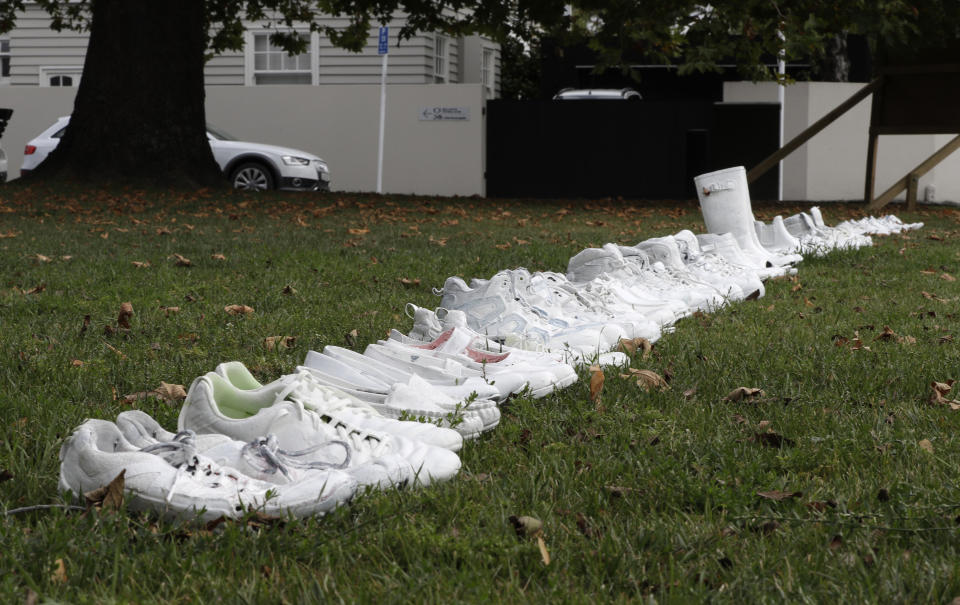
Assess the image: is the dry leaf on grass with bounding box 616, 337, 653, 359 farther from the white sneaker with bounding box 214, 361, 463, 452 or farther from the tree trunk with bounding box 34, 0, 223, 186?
the tree trunk with bounding box 34, 0, 223, 186

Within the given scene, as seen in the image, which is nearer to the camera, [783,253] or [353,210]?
[783,253]

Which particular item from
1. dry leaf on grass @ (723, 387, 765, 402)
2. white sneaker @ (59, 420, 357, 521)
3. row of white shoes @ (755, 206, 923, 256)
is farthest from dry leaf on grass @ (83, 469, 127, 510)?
row of white shoes @ (755, 206, 923, 256)

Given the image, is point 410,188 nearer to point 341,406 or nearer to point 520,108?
point 520,108

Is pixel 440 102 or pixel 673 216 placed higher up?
pixel 440 102

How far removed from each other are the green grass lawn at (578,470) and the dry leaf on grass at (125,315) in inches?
1.5

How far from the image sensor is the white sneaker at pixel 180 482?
7.14 ft

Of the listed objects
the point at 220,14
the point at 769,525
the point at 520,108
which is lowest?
the point at 769,525

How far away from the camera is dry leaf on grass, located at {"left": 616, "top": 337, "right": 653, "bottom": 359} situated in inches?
166

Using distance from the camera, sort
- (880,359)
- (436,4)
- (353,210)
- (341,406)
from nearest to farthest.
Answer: (341,406), (880,359), (353,210), (436,4)

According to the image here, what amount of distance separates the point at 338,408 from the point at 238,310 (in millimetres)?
2785

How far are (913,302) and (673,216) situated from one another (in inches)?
321

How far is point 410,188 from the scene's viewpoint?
23.2 meters

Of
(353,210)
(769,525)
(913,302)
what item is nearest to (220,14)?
(353,210)

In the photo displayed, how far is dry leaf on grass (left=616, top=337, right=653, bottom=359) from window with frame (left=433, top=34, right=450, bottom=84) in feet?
75.8
